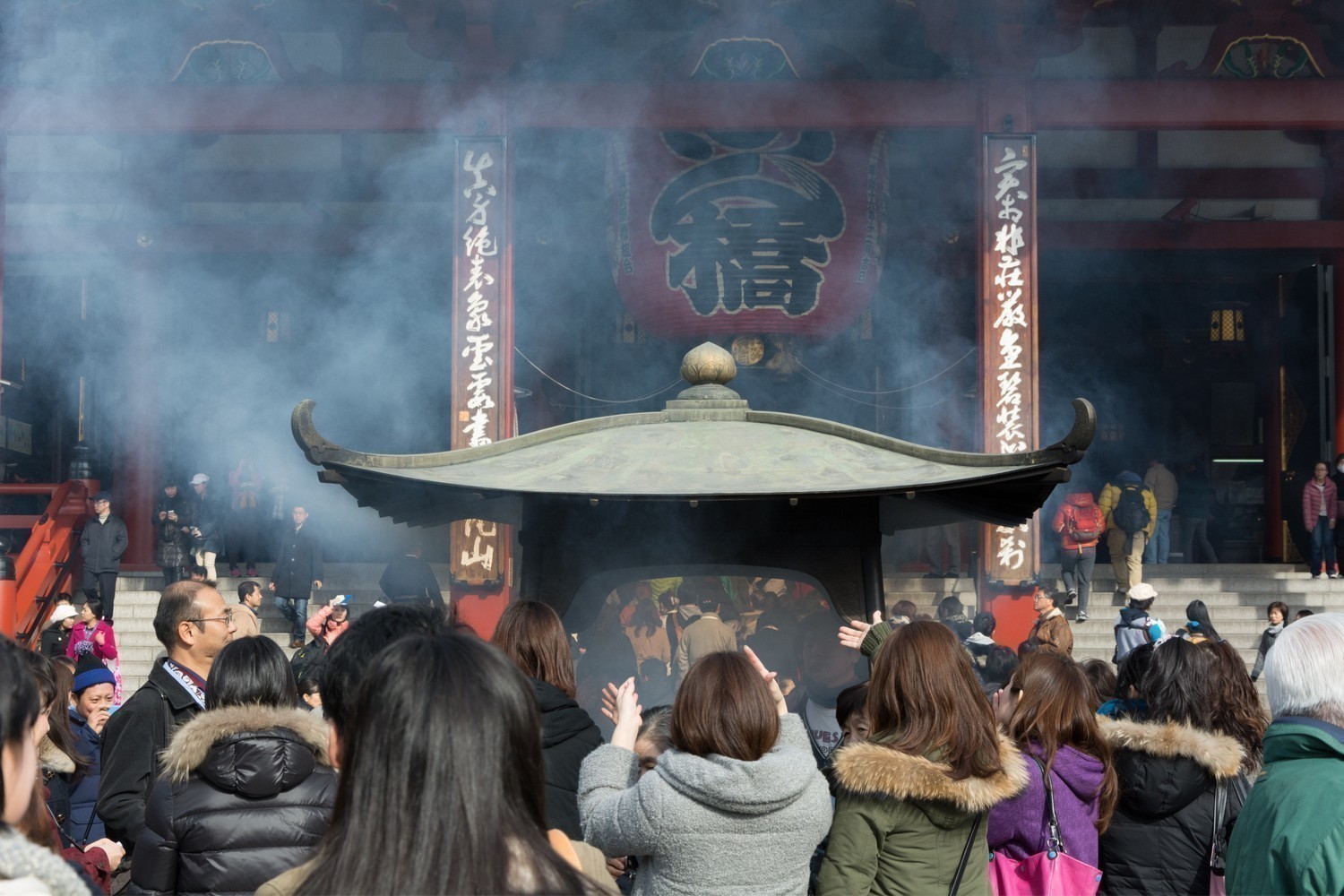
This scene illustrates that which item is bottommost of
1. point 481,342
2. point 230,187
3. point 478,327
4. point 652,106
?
point 481,342

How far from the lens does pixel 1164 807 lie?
3.10 m

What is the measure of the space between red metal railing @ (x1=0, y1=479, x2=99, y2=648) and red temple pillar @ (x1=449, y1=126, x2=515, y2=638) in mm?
3359

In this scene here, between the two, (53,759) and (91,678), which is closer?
(53,759)

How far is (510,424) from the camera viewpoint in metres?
10.0

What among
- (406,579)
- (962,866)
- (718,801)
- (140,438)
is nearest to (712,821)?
(718,801)

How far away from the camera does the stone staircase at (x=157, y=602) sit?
10078 mm

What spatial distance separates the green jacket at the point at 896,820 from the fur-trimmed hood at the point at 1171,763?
72cm

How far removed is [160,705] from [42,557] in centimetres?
858

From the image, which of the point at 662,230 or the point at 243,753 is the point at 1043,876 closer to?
the point at 243,753

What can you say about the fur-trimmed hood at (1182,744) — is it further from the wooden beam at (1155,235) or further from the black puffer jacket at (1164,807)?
the wooden beam at (1155,235)

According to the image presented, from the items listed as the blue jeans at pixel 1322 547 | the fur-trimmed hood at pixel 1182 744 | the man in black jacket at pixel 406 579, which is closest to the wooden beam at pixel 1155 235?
the blue jeans at pixel 1322 547

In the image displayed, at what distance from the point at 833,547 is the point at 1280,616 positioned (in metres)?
6.15

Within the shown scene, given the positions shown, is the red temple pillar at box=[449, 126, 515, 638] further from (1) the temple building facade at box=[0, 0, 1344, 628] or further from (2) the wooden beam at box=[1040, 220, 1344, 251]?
(2) the wooden beam at box=[1040, 220, 1344, 251]

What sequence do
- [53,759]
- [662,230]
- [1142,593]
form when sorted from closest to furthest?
[53,759], [1142,593], [662,230]
